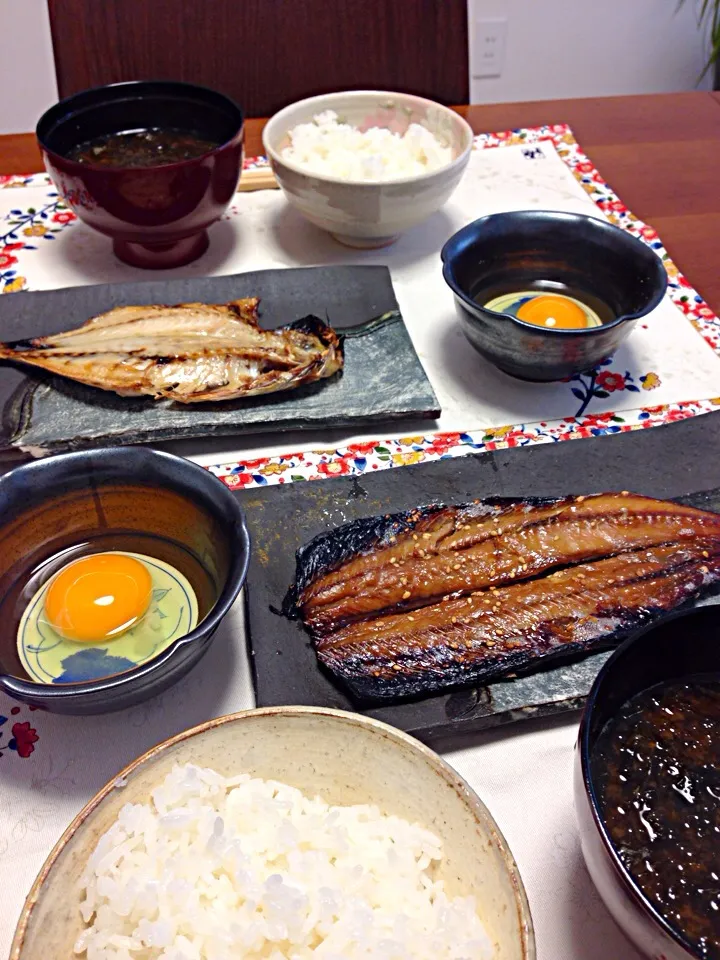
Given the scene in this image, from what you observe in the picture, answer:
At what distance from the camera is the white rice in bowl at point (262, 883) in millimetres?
839

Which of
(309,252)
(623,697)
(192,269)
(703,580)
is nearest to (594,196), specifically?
(309,252)

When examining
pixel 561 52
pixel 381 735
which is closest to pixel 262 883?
pixel 381 735

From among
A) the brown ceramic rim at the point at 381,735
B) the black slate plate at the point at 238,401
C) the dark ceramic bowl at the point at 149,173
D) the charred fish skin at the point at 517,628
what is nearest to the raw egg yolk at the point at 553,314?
the black slate plate at the point at 238,401

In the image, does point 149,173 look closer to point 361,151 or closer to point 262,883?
point 361,151

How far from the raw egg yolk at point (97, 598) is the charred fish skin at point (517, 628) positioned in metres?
0.31

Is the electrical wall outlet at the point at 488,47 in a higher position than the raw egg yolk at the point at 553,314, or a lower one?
higher

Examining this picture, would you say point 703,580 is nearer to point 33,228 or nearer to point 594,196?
point 594,196

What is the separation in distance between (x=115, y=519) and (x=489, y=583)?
2.10 feet

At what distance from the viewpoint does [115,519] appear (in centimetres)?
132

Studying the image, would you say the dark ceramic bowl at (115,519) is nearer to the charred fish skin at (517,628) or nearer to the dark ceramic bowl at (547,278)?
the charred fish skin at (517,628)

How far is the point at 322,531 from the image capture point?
140 centimetres

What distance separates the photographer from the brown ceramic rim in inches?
30.9

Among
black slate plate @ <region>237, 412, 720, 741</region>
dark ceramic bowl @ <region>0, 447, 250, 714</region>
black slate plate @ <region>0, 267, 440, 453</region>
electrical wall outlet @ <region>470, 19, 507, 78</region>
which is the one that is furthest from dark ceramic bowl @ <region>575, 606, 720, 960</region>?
electrical wall outlet @ <region>470, 19, 507, 78</region>

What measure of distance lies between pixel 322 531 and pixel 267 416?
34 cm
